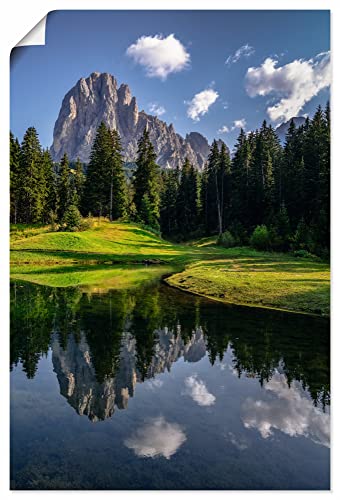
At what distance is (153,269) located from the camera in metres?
20.9

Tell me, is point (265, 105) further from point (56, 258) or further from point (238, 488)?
point (56, 258)

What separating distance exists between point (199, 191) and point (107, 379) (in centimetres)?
5469

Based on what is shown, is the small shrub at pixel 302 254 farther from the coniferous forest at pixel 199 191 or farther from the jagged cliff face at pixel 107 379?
the jagged cliff face at pixel 107 379

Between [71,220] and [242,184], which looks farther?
Result: [242,184]

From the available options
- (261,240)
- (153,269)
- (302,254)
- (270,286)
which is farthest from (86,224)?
(270,286)

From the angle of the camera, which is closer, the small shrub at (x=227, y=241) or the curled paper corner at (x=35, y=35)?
the curled paper corner at (x=35, y=35)

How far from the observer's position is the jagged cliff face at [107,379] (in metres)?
5.02

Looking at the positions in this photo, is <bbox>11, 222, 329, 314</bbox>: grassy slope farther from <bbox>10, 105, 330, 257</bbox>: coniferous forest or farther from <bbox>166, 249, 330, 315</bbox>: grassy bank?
<bbox>10, 105, 330, 257</bbox>: coniferous forest

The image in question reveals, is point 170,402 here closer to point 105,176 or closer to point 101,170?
point 105,176

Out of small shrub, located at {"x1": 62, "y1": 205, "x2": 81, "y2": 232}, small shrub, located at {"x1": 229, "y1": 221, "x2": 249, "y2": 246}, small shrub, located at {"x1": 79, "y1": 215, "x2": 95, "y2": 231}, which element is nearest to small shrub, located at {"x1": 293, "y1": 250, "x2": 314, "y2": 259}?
small shrub, located at {"x1": 229, "y1": 221, "x2": 249, "y2": 246}

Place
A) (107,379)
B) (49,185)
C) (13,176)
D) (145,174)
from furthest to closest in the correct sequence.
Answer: (145,174) → (49,185) → (13,176) → (107,379)

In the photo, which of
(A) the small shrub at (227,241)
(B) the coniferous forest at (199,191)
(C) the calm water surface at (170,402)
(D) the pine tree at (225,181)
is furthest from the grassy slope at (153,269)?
(D) the pine tree at (225,181)

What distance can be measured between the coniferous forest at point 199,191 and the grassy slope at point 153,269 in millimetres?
2461

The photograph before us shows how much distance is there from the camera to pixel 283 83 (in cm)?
704
